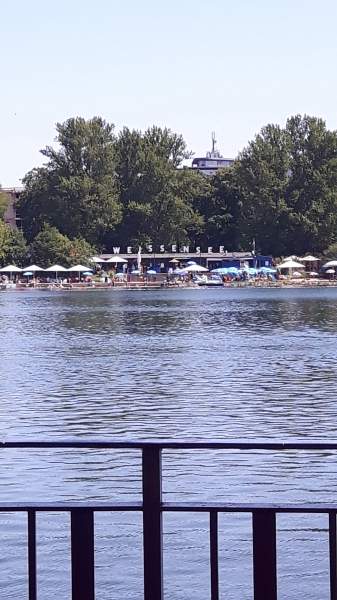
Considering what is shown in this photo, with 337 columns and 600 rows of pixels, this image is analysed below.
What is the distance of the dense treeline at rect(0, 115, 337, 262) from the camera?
15025cm

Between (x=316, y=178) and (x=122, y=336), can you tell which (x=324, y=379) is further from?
(x=316, y=178)

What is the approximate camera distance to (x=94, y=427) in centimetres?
2697

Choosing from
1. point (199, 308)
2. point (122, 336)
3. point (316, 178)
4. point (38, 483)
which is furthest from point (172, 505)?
point (316, 178)

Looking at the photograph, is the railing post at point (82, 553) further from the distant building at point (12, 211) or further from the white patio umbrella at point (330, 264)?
the distant building at point (12, 211)

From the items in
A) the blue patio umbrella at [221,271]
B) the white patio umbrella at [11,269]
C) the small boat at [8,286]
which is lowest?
the small boat at [8,286]

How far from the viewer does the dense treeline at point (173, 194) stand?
493 feet

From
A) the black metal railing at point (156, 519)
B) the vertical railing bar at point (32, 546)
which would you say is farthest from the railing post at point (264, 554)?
the vertical railing bar at point (32, 546)

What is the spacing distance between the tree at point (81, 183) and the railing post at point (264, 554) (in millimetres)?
144413

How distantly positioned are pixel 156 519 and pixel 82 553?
0.40 meters

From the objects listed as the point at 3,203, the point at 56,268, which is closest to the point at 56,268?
the point at 56,268

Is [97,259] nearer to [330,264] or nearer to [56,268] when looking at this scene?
[56,268]

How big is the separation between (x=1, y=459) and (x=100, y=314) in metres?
70.1

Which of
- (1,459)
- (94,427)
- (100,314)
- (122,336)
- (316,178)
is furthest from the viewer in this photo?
(316,178)

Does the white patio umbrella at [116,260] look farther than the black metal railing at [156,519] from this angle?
Yes
